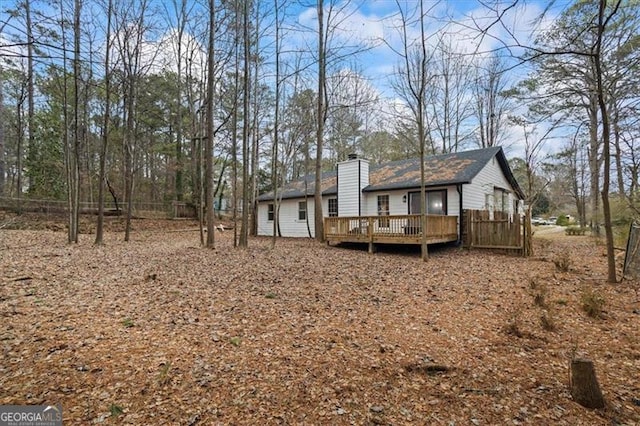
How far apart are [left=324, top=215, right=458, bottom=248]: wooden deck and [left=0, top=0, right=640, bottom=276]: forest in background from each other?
264cm

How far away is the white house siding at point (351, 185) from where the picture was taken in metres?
14.3

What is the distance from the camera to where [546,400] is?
2725 millimetres

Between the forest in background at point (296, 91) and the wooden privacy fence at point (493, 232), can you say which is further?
the wooden privacy fence at point (493, 232)

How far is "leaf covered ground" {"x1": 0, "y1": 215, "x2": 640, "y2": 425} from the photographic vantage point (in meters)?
2.62

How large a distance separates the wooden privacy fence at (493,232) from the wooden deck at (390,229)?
1.67ft

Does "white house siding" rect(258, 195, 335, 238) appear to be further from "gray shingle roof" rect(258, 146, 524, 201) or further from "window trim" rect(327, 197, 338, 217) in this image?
"gray shingle roof" rect(258, 146, 524, 201)

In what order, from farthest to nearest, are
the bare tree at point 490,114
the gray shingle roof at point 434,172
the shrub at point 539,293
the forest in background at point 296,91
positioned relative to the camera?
the bare tree at point 490,114 < the gray shingle roof at point 434,172 < the forest in background at point 296,91 < the shrub at point 539,293

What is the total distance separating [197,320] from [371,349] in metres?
2.46

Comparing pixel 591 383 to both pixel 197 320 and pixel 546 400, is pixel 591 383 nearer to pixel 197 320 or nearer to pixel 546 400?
pixel 546 400

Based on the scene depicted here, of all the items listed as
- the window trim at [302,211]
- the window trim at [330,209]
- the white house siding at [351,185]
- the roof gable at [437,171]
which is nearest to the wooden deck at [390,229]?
the roof gable at [437,171]

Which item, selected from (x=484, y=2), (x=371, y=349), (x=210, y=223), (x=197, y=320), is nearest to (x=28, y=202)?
(x=210, y=223)

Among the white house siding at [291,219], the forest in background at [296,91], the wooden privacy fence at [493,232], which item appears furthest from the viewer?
the white house siding at [291,219]

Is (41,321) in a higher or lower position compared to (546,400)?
higher

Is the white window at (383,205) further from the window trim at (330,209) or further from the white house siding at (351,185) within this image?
the window trim at (330,209)
